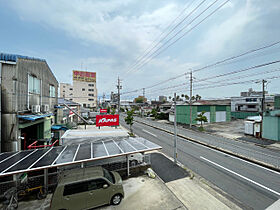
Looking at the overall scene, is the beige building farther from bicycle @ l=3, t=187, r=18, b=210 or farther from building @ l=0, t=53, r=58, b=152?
bicycle @ l=3, t=187, r=18, b=210

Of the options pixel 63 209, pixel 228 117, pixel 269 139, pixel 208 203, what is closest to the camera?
pixel 63 209

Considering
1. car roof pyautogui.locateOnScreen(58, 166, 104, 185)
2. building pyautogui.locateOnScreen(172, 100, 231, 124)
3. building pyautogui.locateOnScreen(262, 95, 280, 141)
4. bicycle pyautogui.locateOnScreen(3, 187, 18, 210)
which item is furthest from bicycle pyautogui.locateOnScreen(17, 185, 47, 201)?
building pyautogui.locateOnScreen(172, 100, 231, 124)

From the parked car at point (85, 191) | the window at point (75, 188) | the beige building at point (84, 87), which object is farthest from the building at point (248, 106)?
the beige building at point (84, 87)

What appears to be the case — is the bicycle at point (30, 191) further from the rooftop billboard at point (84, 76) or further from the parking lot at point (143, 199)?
the rooftop billboard at point (84, 76)

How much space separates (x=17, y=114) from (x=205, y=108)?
115 feet

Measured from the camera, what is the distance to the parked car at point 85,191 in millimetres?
5562

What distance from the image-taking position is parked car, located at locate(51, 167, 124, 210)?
5.56 metres

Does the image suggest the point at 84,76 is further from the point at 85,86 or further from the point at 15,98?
the point at 15,98

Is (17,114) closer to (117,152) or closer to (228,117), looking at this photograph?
(117,152)

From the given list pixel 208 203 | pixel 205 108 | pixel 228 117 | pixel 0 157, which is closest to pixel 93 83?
pixel 205 108

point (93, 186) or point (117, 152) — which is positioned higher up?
point (117, 152)

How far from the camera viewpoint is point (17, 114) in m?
8.45

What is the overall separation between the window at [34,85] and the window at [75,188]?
905cm

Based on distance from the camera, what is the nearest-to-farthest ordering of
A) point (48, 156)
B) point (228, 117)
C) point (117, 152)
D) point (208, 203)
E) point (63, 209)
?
point (63, 209)
point (208, 203)
point (48, 156)
point (117, 152)
point (228, 117)
